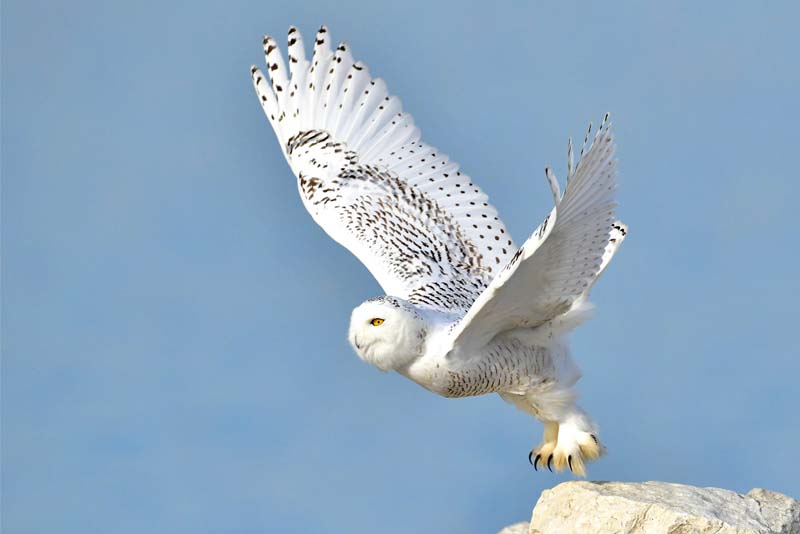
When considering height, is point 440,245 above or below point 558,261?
above

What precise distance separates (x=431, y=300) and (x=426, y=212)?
124cm

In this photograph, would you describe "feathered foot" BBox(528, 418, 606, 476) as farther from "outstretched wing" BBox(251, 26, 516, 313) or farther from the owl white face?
the owl white face

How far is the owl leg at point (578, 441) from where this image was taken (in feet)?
28.4

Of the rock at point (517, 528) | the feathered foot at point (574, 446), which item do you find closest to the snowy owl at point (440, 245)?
the feathered foot at point (574, 446)

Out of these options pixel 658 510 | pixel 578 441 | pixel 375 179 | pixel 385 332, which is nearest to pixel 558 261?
pixel 385 332

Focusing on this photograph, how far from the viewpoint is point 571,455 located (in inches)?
342

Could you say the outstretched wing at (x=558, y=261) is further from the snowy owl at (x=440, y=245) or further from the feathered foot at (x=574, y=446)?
the feathered foot at (x=574, y=446)

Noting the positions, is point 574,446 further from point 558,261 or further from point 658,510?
point 558,261

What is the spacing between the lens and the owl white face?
771cm

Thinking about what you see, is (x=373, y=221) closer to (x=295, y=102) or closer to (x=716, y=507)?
(x=295, y=102)

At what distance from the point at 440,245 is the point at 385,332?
1.83 meters

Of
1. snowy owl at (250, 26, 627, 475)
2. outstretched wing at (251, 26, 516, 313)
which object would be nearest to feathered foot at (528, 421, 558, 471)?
snowy owl at (250, 26, 627, 475)

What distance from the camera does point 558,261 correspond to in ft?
25.0

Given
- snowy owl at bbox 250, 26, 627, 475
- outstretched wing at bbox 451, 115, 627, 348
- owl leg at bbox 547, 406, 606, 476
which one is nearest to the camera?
outstretched wing at bbox 451, 115, 627, 348
